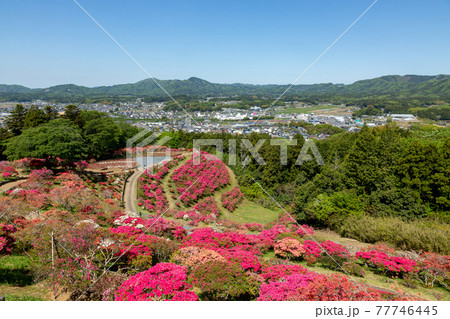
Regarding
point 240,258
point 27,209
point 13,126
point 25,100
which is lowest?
point 240,258

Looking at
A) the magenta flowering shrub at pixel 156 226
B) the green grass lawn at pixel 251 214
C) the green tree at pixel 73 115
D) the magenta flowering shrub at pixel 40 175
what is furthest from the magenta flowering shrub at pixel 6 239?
the green tree at pixel 73 115

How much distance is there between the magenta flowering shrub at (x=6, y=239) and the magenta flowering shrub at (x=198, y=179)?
556 inches

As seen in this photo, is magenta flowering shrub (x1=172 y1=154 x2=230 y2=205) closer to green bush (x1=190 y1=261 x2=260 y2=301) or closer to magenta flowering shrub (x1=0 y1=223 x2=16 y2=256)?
magenta flowering shrub (x1=0 y1=223 x2=16 y2=256)

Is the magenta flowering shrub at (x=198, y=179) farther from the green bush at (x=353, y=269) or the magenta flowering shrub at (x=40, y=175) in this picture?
the green bush at (x=353, y=269)

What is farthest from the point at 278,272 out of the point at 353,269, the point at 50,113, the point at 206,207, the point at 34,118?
the point at 50,113

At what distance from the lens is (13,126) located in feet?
95.3

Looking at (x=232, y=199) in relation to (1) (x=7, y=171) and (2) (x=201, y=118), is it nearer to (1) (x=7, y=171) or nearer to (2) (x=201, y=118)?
(1) (x=7, y=171)

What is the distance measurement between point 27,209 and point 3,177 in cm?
832

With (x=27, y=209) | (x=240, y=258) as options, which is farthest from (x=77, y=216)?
(x=240, y=258)

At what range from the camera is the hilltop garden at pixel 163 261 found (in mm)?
6512

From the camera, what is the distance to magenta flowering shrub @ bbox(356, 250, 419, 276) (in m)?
10.2

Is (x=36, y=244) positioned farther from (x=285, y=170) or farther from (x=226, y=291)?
(x=285, y=170)

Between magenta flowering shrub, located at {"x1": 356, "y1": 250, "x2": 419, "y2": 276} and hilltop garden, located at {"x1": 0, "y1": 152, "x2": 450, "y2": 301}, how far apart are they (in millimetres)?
42

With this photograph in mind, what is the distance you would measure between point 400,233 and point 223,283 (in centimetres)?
1203
